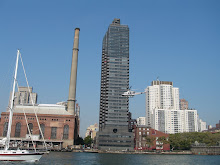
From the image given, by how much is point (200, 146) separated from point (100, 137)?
212ft

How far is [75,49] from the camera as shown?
601 feet

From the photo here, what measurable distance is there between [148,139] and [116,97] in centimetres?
3761

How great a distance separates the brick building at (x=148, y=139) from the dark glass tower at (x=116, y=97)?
6.12 metres

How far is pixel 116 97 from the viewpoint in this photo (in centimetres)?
18462

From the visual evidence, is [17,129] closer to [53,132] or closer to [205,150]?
[53,132]

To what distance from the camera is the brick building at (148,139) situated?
170 meters

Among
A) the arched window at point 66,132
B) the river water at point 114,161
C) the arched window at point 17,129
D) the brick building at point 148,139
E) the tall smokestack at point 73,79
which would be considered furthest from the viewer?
the tall smokestack at point 73,79

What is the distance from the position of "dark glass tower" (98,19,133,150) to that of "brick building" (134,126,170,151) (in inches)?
241

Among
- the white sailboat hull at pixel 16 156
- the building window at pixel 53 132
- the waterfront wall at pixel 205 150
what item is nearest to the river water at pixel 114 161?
the white sailboat hull at pixel 16 156

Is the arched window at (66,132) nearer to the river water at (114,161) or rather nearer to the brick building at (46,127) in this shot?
the brick building at (46,127)

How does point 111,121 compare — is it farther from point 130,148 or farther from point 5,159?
point 5,159

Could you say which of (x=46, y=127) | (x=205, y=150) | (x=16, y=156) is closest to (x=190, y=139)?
(x=205, y=150)

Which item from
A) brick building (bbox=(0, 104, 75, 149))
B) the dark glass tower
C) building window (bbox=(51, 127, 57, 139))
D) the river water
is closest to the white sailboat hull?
the river water

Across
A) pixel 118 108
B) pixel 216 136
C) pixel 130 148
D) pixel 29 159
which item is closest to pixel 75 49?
pixel 118 108
